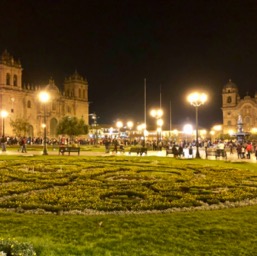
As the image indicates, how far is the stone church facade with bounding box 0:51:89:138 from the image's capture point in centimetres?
6906

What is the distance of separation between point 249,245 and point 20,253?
3455mm

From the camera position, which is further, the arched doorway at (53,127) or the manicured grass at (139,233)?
the arched doorway at (53,127)

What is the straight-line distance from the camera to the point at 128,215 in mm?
7715

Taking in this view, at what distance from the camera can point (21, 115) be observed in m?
71.9

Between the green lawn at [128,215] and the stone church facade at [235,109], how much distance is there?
87.6 m

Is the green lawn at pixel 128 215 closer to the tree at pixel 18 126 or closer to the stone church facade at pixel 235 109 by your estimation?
the tree at pixel 18 126

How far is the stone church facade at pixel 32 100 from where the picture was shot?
6906 centimetres

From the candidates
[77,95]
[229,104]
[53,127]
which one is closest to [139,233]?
[53,127]

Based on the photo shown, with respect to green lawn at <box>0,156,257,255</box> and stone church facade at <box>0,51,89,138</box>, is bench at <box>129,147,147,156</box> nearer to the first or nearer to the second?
green lawn at <box>0,156,257,255</box>

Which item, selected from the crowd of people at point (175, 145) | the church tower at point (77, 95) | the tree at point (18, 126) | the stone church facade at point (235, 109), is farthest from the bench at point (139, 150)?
the stone church facade at point (235, 109)

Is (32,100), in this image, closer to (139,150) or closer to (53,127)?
(53,127)

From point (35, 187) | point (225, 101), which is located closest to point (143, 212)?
point (35, 187)

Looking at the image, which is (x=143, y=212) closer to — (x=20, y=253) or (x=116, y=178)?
(x=20, y=253)

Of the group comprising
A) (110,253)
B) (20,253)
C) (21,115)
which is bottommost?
(110,253)
